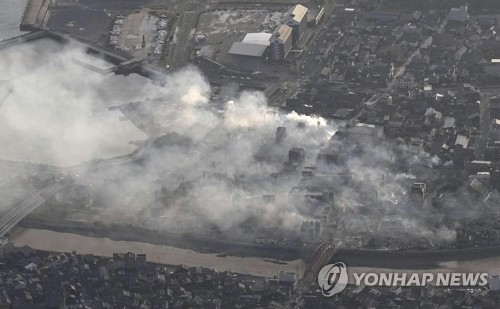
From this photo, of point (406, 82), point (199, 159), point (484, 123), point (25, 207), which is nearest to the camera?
point (25, 207)

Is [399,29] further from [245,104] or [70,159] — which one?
[70,159]

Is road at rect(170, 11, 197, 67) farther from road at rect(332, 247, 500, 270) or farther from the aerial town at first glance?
road at rect(332, 247, 500, 270)

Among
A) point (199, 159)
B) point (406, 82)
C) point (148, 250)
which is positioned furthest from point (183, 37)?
point (148, 250)

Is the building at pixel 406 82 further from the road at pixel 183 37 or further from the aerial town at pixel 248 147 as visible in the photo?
the road at pixel 183 37

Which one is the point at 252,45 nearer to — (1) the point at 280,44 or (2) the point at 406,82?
(1) the point at 280,44

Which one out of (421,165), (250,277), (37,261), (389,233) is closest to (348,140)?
(421,165)

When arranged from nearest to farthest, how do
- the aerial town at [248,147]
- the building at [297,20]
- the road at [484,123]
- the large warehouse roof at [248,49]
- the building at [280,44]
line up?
1. the aerial town at [248,147]
2. the road at [484,123]
3. the building at [280,44]
4. the large warehouse roof at [248,49]
5. the building at [297,20]

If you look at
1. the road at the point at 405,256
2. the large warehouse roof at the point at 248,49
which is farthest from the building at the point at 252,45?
the road at the point at 405,256

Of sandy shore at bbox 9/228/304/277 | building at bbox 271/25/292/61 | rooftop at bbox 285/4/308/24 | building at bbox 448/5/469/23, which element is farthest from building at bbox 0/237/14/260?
building at bbox 448/5/469/23
